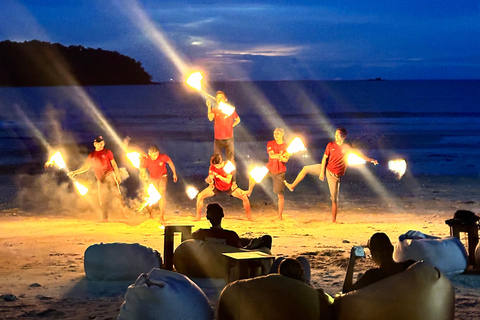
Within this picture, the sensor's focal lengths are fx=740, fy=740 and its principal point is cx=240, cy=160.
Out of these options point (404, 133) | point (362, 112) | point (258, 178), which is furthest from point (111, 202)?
point (362, 112)

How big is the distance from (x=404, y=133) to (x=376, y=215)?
1102 inches

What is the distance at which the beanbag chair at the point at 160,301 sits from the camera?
6695 mm

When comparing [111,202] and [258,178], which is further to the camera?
[111,202]

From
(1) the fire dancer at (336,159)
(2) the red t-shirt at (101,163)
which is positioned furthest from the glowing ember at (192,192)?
(1) the fire dancer at (336,159)

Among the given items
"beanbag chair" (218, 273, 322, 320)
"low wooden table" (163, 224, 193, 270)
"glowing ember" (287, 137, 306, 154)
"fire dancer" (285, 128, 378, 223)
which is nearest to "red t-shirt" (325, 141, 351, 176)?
"fire dancer" (285, 128, 378, 223)

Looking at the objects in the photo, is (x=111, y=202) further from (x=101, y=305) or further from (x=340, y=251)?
→ (x=101, y=305)

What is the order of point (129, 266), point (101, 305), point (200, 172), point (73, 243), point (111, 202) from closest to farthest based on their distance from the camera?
point (101, 305) < point (129, 266) < point (73, 243) < point (111, 202) < point (200, 172)

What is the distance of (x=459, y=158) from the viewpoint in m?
28.7

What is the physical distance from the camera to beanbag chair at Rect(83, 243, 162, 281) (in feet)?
30.2

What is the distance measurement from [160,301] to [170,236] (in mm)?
2795

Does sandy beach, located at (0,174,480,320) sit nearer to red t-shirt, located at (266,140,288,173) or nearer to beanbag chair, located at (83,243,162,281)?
beanbag chair, located at (83,243,162,281)

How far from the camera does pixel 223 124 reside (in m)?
15.1

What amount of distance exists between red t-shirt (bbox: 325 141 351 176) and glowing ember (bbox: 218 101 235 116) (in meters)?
2.10

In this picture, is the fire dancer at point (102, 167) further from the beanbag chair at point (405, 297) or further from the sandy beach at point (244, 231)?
the beanbag chair at point (405, 297)
